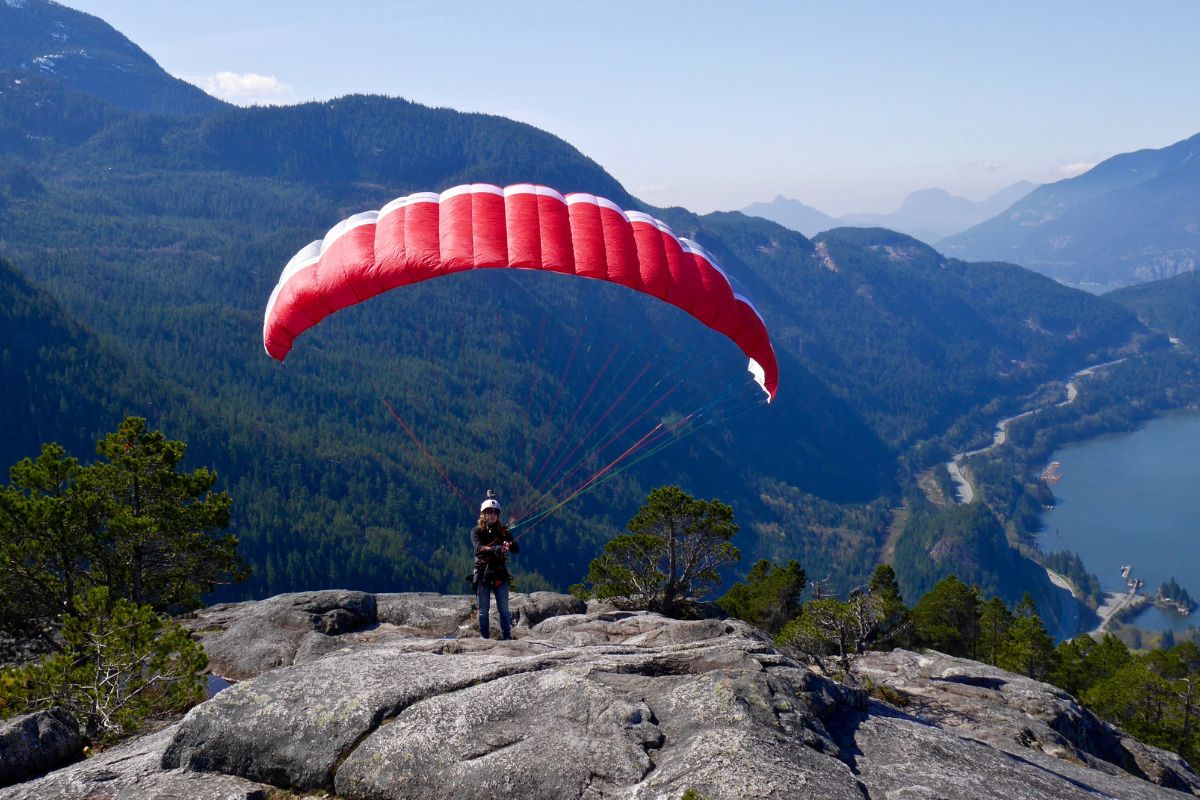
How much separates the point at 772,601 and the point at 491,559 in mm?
32035

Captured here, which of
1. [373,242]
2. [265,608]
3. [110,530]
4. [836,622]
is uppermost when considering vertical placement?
[373,242]

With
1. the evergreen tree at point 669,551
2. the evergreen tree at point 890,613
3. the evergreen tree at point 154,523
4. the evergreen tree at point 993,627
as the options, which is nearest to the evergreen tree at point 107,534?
the evergreen tree at point 154,523

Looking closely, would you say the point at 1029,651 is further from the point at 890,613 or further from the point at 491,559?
the point at 491,559

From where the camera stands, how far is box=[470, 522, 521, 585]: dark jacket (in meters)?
18.0

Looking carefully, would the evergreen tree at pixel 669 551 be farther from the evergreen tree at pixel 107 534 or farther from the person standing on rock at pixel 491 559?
the evergreen tree at pixel 107 534


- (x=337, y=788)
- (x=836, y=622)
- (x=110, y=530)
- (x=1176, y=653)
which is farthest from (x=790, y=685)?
(x=1176, y=653)

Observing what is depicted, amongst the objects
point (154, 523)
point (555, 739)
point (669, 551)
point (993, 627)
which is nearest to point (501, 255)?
point (555, 739)

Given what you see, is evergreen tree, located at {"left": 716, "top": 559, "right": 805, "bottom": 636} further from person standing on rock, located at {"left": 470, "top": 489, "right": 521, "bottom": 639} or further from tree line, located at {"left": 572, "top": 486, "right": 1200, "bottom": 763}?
person standing on rock, located at {"left": 470, "top": 489, "right": 521, "bottom": 639}

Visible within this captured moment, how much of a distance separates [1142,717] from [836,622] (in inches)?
962

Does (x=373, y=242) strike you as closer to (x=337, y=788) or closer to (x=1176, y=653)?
(x=337, y=788)

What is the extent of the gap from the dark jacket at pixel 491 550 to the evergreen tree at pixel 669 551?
12638 millimetres

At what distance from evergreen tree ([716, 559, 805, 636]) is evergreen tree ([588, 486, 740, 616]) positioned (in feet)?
49.2

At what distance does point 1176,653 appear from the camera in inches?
1874

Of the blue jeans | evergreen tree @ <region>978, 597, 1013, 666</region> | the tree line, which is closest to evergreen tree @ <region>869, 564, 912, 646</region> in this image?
the tree line
